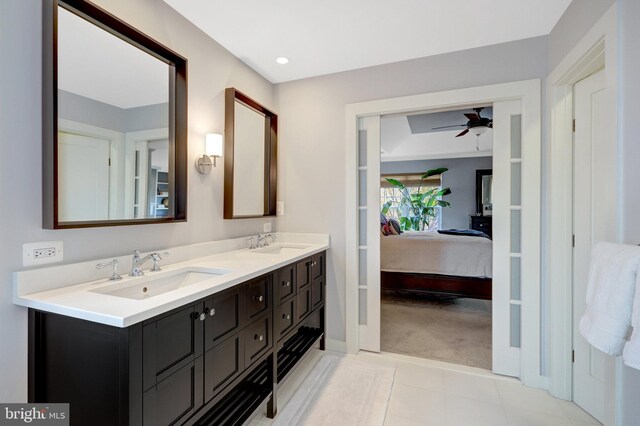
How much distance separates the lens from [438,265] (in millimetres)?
3801

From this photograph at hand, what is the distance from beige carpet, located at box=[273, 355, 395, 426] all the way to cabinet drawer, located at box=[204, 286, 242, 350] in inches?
30.6

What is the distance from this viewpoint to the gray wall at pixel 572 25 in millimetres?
1513

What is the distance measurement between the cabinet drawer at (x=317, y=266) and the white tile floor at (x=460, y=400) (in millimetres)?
719

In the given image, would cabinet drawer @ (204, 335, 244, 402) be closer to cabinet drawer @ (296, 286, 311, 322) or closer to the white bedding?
cabinet drawer @ (296, 286, 311, 322)

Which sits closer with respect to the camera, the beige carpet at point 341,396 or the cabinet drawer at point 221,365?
the cabinet drawer at point 221,365

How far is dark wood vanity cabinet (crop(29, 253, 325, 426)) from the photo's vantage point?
1019 mm

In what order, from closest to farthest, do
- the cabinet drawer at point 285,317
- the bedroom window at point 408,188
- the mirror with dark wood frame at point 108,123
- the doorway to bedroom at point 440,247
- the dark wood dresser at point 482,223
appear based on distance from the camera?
1. the mirror with dark wood frame at point 108,123
2. the cabinet drawer at point 285,317
3. the doorway to bedroom at point 440,247
4. the dark wood dresser at point 482,223
5. the bedroom window at point 408,188

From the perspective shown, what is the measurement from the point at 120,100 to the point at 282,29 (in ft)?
3.82

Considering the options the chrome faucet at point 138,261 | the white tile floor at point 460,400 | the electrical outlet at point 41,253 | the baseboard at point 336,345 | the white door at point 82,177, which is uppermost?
the white door at point 82,177

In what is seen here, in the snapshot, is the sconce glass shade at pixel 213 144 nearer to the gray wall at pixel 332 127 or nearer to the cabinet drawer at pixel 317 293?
the gray wall at pixel 332 127

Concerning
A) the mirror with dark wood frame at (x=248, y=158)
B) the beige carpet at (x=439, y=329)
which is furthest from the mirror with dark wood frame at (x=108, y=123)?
the beige carpet at (x=439, y=329)

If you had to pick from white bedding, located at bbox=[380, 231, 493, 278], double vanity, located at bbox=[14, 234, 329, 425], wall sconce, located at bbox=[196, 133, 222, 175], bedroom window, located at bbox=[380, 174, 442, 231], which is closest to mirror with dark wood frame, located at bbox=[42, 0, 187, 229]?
wall sconce, located at bbox=[196, 133, 222, 175]

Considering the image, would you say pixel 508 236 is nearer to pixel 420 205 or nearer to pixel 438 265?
pixel 438 265

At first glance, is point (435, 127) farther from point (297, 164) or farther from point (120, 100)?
point (120, 100)
